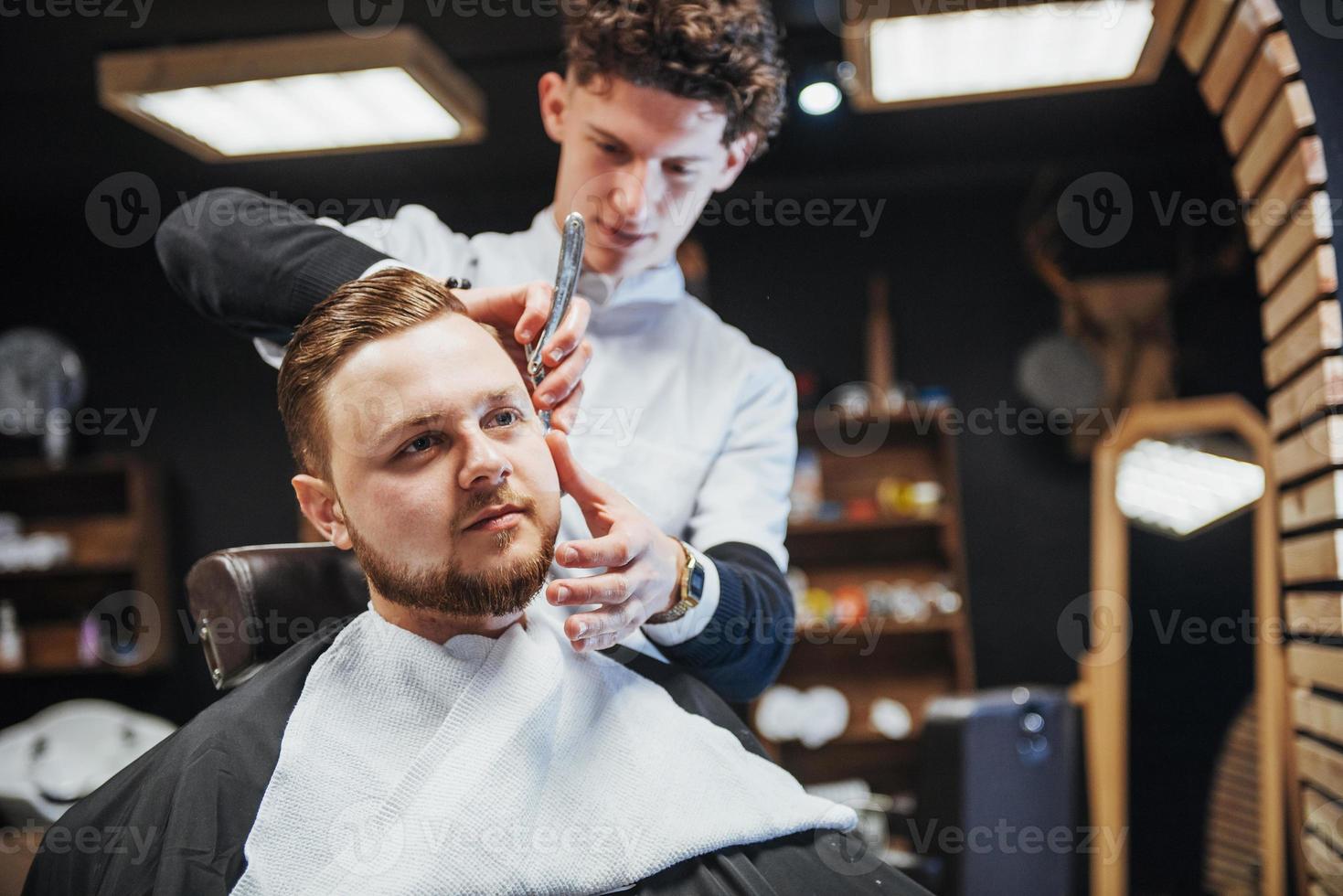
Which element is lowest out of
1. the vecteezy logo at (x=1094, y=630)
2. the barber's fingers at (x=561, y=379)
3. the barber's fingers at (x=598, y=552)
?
the vecteezy logo at (x=1094, y=630)

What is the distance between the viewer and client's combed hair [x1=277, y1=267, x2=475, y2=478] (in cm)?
113

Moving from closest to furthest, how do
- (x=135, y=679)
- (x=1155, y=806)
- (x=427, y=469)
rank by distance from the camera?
(x=427, y=469)
(x=1155, y=806)
(x=135, y=679)

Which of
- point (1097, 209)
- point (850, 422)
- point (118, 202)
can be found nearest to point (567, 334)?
point (118, 202)

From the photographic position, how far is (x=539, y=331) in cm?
119

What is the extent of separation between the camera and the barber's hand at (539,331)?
1.17 metres

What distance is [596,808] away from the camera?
1.16 metres

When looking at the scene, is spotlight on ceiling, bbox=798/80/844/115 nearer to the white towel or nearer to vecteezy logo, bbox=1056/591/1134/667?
the white towel

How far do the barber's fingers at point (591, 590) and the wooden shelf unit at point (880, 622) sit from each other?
341cm

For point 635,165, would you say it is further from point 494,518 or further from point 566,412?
point 494,518

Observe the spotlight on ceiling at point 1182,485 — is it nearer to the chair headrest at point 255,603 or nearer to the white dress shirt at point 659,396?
the white dress shirt at point 659,396

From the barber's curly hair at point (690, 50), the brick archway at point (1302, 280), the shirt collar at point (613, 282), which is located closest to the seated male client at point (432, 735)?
the shirt collar at point (613, 282)

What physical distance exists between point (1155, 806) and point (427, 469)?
377 centimetres

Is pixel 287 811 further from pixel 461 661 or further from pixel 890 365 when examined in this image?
pixel 890 365

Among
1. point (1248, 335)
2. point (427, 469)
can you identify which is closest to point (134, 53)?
point (427, 469)
